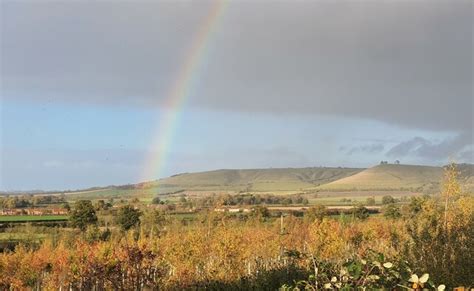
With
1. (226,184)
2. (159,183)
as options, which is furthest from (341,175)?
(159,183)

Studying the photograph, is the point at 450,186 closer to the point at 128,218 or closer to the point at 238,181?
the point at 128,218

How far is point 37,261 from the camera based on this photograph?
58.2 ft

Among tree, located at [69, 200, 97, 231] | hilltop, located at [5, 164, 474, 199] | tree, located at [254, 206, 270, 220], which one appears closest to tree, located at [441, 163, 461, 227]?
tree, located at [254, 206, 270, 220]

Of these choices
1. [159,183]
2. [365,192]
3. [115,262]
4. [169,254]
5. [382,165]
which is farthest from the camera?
[382,165]

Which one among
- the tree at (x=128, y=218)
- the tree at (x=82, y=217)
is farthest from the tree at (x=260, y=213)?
the tree at (x=82, y=217)

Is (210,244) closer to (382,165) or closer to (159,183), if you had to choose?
(159,183)

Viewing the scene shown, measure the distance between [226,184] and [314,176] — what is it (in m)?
40.1

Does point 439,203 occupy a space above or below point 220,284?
above

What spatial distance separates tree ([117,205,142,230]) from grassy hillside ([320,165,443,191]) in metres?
122

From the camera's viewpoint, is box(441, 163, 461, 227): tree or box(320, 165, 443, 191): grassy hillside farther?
box(320, 165, 443, 191): grassy hillside

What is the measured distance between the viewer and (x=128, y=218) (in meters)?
35.1

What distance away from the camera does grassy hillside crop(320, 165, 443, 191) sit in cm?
15538

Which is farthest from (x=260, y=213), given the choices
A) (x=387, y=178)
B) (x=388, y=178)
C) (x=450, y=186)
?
(x=387, y=178)

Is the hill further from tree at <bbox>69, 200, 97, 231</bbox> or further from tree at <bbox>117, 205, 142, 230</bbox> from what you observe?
tree at <bbox>69, 200, 97, 231</bbox>
